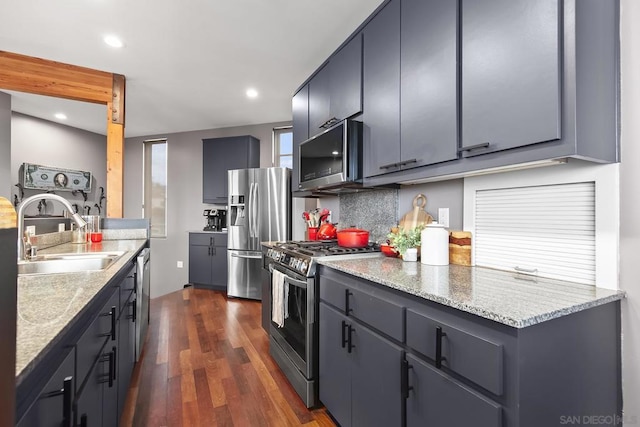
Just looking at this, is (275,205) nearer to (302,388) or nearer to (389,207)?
(389,207)

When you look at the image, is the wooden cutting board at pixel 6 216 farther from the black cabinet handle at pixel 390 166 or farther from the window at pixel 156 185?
the window at pixel 156 185

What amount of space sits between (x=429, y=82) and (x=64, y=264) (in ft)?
7.47

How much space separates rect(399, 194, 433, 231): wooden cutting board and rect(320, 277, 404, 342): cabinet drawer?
719mm

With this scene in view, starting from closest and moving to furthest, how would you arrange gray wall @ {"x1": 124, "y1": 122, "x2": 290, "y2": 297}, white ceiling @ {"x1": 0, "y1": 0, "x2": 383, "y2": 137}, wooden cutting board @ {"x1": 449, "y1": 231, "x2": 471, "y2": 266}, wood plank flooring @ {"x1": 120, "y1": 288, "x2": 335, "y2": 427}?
1. wooden cutting board @ {"x1": 449, "y1": 231, "x2": 471, "y2": 266}
2. wood plank flooring @ {"x1": 120, "y1": 288, "x2": 335, "y2": 427}
3. white ceiling @ {"x1": 0, "y1": 0, "x2": 383, "y2": 137}
4. gray wall @ {"x1": 124, "y1": 122, "x2": 290, "y2": 297}

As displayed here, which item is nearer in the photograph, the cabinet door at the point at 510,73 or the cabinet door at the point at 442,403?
Result: the cabinet door at the point at 442,403

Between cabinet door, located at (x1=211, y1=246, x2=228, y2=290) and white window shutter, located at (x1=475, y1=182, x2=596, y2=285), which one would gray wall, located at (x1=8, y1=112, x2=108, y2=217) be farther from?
white window shutter, located at (x1=475, y1=182, x2=596, y2=285)

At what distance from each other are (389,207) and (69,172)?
17.5ft

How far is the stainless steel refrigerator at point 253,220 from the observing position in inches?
161

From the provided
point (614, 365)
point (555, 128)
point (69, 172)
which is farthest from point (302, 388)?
point (69, 172)

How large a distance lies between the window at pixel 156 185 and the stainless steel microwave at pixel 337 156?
13.2 ft

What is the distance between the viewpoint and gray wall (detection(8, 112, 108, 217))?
4293mm

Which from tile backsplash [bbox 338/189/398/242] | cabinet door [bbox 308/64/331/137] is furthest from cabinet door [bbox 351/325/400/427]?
cabinet door [bbox 308/64/331/137]

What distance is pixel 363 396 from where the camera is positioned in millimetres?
1413

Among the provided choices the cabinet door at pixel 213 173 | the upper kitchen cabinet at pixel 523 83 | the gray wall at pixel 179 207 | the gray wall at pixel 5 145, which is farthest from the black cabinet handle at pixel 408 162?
the gray wall at pixel 5 145
